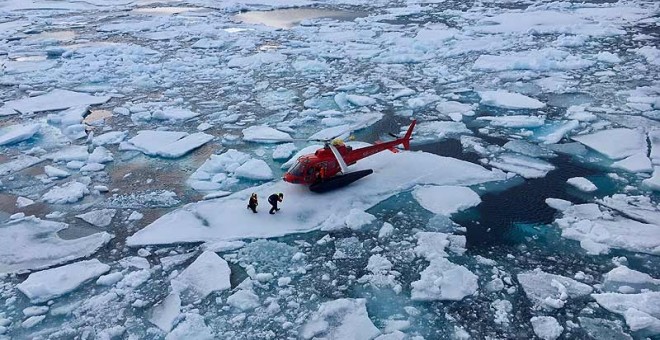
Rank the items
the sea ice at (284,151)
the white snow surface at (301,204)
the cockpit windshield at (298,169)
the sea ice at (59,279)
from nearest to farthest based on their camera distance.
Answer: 1. the sea ice at (59,279)
2. the white snow surface at (301,204)
3. the cockpit windshield at (298,169)
4. the sea ice at (284,151)

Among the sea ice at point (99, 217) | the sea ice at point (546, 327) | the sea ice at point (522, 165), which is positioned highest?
the sea ice at point (522, 165)

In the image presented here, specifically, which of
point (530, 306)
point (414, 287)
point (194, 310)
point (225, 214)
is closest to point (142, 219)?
point (225, 214)

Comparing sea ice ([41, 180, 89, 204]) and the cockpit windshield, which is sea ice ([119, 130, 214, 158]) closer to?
sea ice ([41, 180, 89, 204])

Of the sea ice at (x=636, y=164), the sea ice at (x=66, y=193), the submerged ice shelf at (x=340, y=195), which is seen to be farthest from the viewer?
the sea ice at (x=636, y=164)

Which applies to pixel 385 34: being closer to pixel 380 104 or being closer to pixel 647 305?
pixel 380 104

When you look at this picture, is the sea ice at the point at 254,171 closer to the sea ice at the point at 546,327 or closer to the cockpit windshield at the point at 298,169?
the cockpit windshield at the point at 298,169

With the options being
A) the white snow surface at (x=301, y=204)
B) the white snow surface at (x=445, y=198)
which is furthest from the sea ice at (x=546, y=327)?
the white snow surface at (x=301, y=204)
